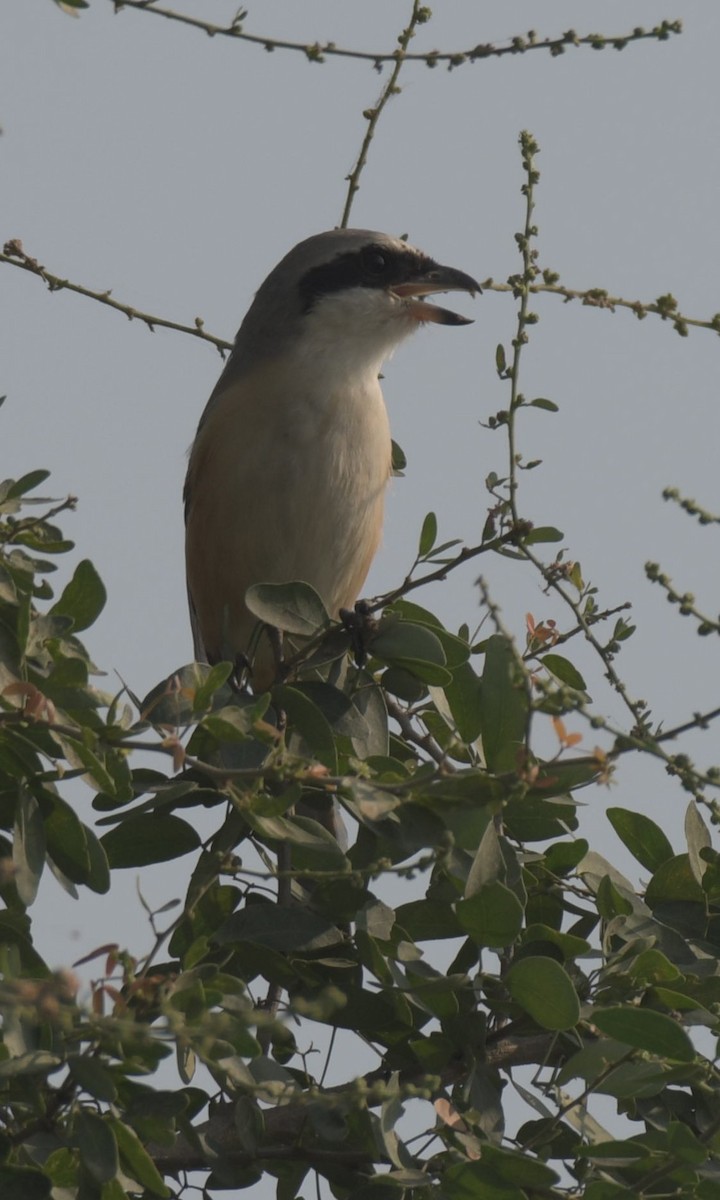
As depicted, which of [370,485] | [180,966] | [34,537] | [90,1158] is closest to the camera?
[90,1158]

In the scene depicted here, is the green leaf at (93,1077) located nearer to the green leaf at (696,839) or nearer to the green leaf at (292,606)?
the green leaf at (292,606)

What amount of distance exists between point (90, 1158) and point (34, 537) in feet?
3.59

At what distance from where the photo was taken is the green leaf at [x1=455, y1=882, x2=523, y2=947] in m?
2.40

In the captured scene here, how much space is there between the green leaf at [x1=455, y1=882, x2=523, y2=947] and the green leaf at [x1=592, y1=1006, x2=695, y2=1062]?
18cm

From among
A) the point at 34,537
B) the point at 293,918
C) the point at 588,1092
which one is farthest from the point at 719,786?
the point at 34,537

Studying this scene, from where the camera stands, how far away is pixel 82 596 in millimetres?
2484

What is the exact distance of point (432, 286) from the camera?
4797 millimetres

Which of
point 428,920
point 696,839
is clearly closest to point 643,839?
point 696,839

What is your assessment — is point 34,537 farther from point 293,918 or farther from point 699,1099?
point 699,1099

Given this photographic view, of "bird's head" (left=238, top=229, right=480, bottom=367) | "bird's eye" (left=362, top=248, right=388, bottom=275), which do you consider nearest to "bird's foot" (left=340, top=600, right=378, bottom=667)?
"bird's head" (left=238, top=229, right=480, bottom=367)

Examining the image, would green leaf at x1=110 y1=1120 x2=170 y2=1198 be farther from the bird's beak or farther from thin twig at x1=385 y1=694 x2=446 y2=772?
the bird's beak

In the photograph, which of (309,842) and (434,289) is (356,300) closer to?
(434,289)

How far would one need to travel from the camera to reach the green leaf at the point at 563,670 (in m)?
3.06

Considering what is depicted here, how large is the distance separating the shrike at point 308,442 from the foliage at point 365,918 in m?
1.33
